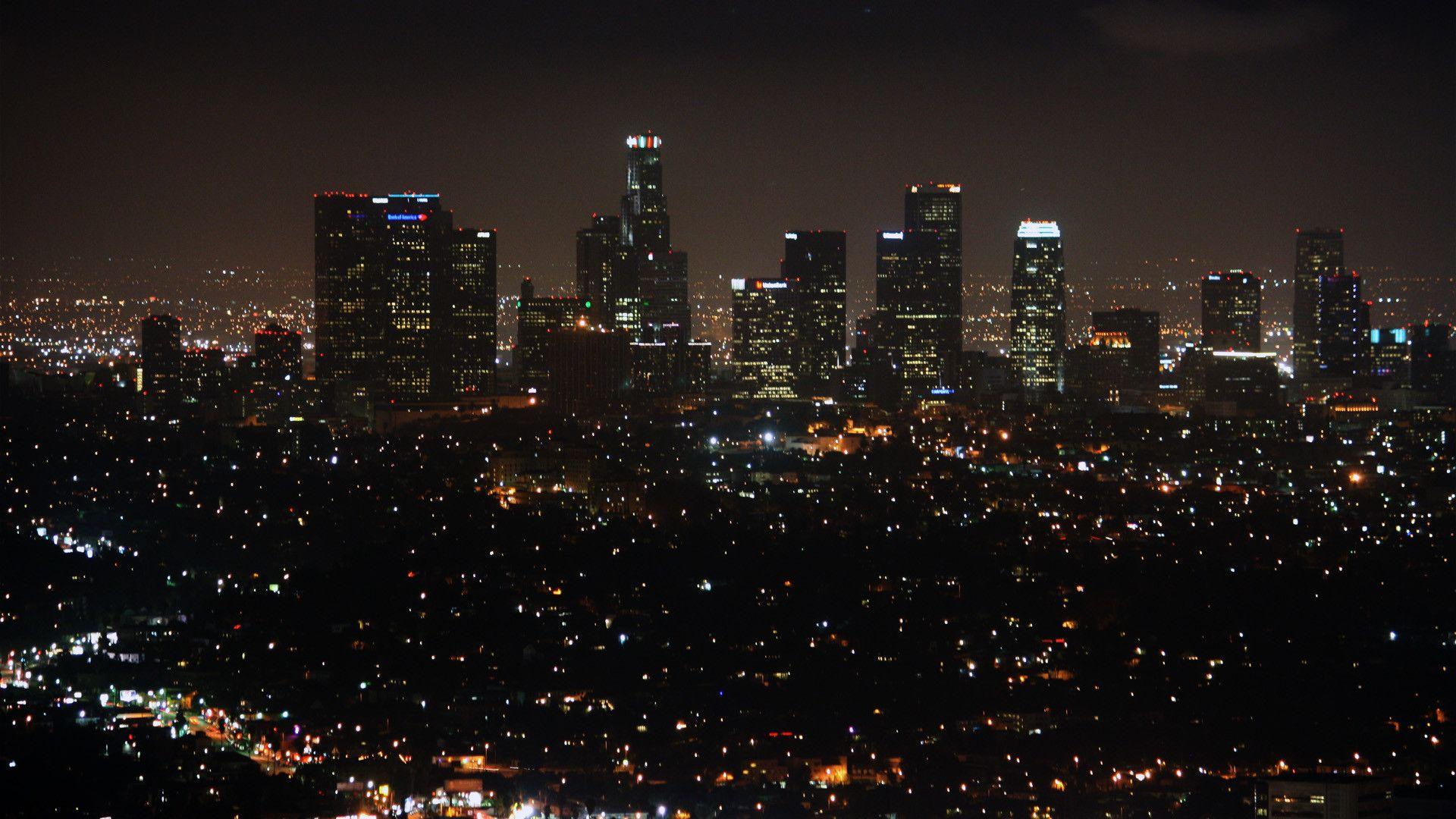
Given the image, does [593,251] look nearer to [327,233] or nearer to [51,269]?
[327,233]

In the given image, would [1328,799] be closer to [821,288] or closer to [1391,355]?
[1391,355]

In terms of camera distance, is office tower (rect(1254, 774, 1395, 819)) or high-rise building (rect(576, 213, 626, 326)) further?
high-rise building (rect(576, 213, 626, 326))

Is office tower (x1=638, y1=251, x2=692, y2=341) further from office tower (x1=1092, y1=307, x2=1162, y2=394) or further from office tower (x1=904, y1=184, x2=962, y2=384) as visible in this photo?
office tower (x1=1092, y1=307, x2=1162, y2=394)

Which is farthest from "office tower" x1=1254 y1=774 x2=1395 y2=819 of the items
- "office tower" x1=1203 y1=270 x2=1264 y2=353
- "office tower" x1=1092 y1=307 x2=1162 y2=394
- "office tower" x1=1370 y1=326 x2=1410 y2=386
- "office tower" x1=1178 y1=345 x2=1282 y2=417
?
"office tower" x1=1203 y1=270 x2=1264 y2=353

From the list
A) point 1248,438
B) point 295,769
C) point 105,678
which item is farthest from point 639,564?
point 1248,438

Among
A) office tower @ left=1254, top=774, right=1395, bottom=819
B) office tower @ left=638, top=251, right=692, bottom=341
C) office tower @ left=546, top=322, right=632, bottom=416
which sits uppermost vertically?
office tower @ left=638, top=251, right=692, bottom=341
